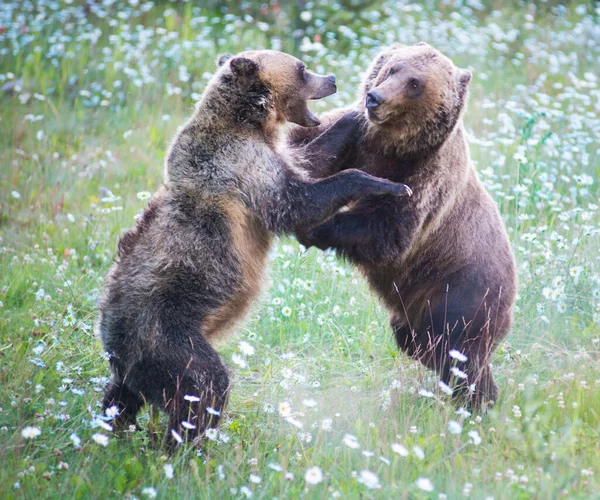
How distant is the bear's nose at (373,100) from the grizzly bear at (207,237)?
1.30ft

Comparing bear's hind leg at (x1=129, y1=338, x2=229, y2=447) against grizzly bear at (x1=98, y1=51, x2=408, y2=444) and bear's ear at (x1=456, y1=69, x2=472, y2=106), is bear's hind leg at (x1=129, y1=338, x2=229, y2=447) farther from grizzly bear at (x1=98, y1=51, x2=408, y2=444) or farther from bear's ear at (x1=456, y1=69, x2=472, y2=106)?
bear's ear at (x1=456, y1=69, x2=472, y2=106)

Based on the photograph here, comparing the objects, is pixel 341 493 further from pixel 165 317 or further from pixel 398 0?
pixel 398 0

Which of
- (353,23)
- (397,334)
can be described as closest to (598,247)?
(397,334)

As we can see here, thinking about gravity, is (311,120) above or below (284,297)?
above

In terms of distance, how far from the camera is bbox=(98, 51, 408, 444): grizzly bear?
4.34 meters

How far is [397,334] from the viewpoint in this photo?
5.50 meters

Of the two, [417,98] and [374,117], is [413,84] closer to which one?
[417,98]

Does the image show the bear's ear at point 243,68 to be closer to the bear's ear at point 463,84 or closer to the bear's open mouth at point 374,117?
the bear's open mouth at point 374,117

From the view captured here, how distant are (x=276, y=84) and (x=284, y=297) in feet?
6.67

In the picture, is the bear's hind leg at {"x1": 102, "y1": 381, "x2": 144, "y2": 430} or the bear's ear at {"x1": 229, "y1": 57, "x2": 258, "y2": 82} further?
the bear's ear at {"x1": 229, "y1": 57, "x2": 258, "y2": 82}

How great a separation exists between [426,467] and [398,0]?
36.8ft

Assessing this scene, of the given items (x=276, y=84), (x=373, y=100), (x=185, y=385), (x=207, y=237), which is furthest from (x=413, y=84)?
(x=185, y=385)

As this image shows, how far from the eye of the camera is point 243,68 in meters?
4.84

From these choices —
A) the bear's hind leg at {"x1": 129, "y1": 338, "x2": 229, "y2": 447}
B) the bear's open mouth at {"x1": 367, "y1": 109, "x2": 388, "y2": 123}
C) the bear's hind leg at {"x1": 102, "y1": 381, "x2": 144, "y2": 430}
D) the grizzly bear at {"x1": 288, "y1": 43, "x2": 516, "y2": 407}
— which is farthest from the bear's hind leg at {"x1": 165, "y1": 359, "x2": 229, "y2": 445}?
the bear's open mouth at {"x1": 367, "y1": 109, "x2": 388, "y2": 123}
